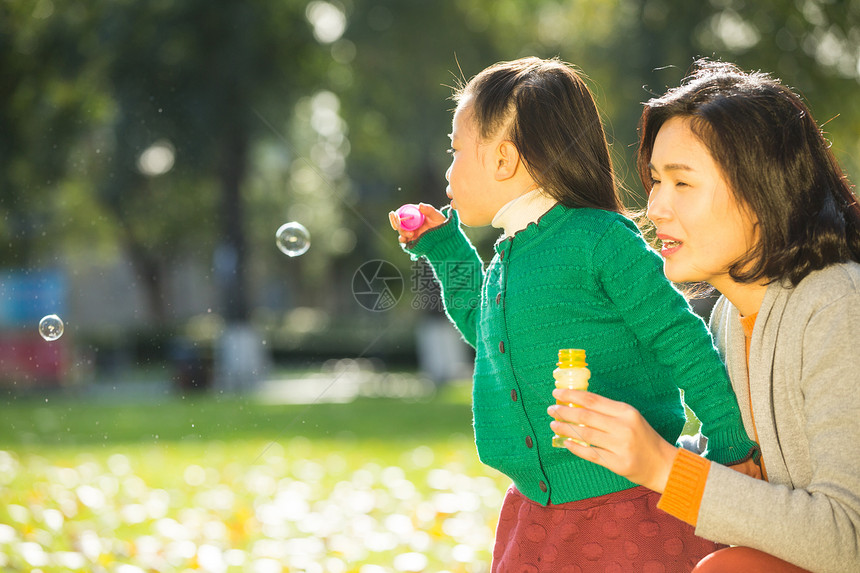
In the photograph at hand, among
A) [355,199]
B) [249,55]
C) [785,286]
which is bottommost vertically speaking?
[785,286]

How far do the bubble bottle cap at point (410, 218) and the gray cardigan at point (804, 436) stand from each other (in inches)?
42.0

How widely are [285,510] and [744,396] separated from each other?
397 centimetres

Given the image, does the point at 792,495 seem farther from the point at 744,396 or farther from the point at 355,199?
the point at 355,199

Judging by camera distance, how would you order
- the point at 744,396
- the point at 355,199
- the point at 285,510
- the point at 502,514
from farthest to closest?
the point at 355,199 < the point at 285,510 < the point at 502,514 < the point at 744,396

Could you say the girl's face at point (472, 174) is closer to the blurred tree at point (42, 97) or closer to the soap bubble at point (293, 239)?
the soap bubble at point (293, 239)

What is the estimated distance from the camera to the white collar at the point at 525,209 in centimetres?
211

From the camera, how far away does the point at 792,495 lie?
4.84ft

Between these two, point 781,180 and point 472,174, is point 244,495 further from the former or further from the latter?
point 781,180

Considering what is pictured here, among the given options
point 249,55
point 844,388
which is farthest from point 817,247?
point 249,55

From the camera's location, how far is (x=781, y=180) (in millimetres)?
1656

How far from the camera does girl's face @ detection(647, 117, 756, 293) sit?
170 cm

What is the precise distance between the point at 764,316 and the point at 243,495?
4707 millimetres

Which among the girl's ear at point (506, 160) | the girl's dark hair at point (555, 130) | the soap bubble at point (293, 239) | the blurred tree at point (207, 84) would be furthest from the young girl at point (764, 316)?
the blurred tree at point (207, 84)

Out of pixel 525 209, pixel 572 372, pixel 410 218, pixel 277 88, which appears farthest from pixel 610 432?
pixel 277 88
